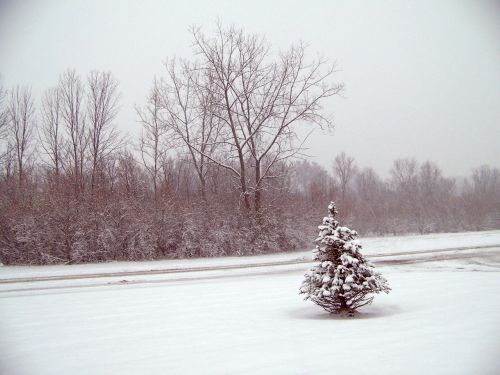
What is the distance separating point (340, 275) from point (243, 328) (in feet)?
7.20

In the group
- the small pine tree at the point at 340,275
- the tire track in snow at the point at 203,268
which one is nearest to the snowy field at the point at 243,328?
the small pine tree at the point at 340,275

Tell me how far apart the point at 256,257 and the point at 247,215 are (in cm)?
305

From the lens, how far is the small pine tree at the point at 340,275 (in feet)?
26.0

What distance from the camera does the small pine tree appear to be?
7.92 metres

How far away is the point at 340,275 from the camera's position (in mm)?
7961

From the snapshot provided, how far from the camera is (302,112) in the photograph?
2691 cm

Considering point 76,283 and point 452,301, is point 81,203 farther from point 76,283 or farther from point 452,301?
point 452,301

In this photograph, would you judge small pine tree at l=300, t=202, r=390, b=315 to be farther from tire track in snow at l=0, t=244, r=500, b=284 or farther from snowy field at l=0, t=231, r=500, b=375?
tire track in snow at l=0, t=244, r=500, b=284

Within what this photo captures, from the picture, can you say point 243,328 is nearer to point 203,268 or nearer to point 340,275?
point 340,275

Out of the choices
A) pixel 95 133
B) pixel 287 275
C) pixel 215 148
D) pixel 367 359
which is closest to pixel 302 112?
pixel 215 148

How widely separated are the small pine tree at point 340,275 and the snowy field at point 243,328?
445 mm

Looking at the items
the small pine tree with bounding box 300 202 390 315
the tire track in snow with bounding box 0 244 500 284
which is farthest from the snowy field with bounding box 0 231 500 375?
the tire track in snow with bounding box 0 244 500 284

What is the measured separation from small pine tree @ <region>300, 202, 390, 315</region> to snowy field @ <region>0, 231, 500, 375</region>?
1.46 ft

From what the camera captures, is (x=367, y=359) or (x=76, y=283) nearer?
(x=367, y=359)
